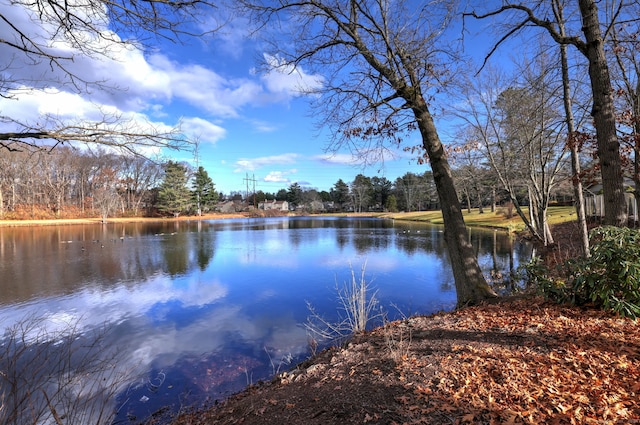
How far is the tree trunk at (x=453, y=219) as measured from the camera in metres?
5.43

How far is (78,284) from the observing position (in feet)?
33.4

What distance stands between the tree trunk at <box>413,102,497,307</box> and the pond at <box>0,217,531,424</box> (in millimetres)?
1667

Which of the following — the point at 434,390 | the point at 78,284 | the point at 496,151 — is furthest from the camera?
the point at 496,151

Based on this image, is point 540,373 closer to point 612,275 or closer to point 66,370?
point 612,275

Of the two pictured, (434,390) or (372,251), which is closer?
(434,390)

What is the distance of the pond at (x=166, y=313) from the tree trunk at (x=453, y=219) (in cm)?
167

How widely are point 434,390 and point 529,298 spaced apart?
331cm

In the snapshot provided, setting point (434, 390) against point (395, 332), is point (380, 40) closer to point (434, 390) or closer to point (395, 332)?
point (395, 332)

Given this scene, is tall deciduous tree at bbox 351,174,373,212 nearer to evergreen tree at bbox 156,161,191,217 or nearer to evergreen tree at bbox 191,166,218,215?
evergreen tree at bbox 191,166,218,215

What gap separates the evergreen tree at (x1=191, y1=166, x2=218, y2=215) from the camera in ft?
182

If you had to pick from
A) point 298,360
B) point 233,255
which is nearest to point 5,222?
point 233,255

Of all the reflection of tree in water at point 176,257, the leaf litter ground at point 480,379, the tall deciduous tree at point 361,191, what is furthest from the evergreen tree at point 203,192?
the leaf litter ground at point 480,379

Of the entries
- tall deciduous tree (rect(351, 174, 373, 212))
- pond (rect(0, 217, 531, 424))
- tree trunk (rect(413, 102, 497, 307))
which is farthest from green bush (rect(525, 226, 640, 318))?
tall deciduous tree (rect(351, 174, 373, 212))

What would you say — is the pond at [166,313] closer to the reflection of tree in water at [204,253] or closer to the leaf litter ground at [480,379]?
the reflection of tree in water at [204,253]
